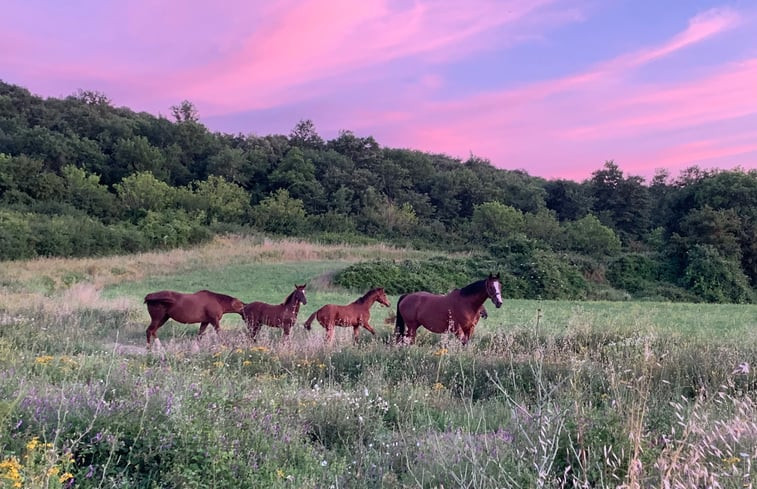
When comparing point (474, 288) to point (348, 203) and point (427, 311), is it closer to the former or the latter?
point (427, 311)

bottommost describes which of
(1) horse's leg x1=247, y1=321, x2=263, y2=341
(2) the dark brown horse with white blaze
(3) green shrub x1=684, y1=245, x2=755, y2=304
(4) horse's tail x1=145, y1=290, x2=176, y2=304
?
(3) green shrub x1=684, y1=245, x2=755, y2=304

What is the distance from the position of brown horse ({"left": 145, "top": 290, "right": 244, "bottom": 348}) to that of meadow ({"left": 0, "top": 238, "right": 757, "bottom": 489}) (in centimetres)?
55

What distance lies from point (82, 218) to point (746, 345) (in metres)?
45.2

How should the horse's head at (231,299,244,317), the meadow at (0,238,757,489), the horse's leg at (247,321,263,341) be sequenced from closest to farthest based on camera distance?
1. the meadow at (0,238,757,489)
2. the horse's leg at (247,321,263,341)
3. the horse's head at (231,299,244,317)

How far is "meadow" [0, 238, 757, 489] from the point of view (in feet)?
10.6

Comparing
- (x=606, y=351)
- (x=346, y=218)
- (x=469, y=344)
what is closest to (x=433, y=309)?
(x=469, y=344)

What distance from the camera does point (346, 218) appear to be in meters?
60.5

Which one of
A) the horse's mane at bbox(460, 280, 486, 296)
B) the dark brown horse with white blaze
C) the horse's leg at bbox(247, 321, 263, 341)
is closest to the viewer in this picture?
the horse's mane at bbox(460, 280, 486, 296)

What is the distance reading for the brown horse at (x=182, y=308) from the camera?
11.7 m

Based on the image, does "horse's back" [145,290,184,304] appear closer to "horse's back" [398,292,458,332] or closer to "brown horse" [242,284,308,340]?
"brown horse" [242,284,308,340]

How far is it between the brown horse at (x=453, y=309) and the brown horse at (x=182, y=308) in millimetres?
4102

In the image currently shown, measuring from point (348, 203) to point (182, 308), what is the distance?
5427 centimetres

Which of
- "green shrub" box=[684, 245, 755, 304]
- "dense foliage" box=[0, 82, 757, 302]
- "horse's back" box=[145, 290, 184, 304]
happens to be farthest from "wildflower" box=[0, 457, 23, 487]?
"green shrub" box=[684, 245, 755, 304]

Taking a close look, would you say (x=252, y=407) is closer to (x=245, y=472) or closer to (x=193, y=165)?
(x=245, y=472)
